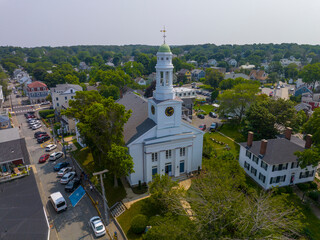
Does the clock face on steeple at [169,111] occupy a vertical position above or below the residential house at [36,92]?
above

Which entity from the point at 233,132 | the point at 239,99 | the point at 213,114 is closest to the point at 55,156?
the point at 233,132

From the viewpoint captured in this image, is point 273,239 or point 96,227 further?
point 96,227

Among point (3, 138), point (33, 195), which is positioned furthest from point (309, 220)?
point (3, 138)

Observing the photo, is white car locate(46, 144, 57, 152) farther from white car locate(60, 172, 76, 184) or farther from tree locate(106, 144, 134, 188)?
tree locate(106, 144, 134, 188)

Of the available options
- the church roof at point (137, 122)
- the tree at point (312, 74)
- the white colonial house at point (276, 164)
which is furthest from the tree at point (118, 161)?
the tree at point (312, 74)

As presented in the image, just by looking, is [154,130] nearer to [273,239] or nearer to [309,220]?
[273,239]

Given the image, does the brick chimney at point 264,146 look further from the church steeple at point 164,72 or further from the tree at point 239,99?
the tree at point 239,99
